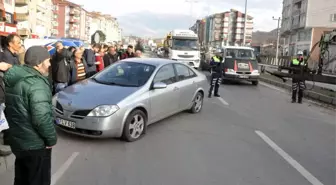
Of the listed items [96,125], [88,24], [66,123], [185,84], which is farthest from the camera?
[88,24]

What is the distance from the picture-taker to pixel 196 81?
344 inches

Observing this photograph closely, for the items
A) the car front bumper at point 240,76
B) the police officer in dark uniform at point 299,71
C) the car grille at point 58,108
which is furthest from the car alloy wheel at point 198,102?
the car front bumper at point 240,76

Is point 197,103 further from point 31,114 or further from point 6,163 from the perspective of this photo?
point 31,114

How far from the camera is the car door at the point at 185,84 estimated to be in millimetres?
7909

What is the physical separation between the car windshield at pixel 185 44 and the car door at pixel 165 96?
764 inches

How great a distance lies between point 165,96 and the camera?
7.09 meters

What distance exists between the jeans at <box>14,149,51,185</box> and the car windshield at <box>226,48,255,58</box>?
15.9 metres

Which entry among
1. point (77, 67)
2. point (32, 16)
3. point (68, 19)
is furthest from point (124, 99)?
point (68, 19)

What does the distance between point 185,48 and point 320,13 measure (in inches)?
2163

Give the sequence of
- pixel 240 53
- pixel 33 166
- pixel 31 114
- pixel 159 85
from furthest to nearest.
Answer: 1. pixel 240 53
2. pixel 159 85
3. pixel 33 166
4. pixel 31 114

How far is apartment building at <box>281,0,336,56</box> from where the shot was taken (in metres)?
68.8

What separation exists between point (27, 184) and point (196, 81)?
A: 6074 mm

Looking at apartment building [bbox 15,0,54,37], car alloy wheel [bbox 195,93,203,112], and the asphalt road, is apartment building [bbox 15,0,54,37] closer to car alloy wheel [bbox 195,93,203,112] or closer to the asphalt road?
car alloy wheel [bbox 195,93,203,112]

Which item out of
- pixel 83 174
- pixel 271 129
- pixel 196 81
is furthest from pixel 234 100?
pixel 83 174
